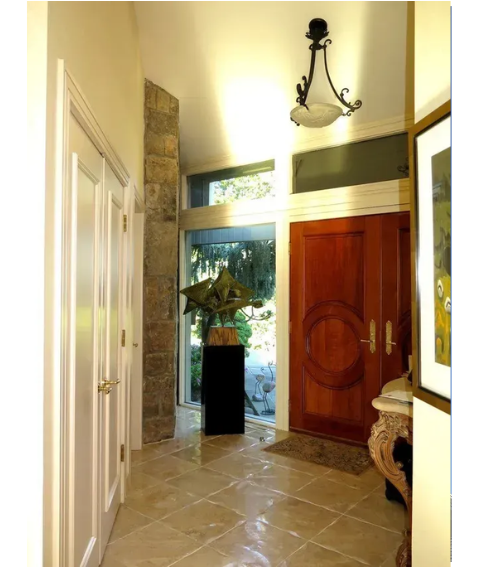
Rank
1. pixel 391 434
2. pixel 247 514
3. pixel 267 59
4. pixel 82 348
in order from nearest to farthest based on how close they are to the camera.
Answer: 1. pixel 82 348
2. pixel 391 434
3. pixel 247 514
4. pixel 267 59

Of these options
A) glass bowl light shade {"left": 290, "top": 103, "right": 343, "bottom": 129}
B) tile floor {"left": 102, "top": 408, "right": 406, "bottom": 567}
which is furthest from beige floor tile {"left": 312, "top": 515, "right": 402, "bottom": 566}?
glass bowl light shade {"left": 290, "top": 103, "right": 343, "bottom": 129}

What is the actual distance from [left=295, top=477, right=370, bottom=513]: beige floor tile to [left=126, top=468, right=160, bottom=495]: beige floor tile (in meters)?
0.99

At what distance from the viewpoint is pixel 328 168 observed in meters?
3.95

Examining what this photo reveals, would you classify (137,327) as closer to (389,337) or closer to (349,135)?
(389,337)

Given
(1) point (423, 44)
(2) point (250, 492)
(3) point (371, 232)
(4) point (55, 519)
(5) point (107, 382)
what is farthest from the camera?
(3) point (371, 232)

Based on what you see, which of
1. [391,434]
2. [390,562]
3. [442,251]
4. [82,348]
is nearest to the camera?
[442,251]

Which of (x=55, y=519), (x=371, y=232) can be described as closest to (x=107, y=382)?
(x=55, y=519)

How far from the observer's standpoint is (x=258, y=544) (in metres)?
2.31

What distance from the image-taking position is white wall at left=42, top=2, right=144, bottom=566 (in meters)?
1.26

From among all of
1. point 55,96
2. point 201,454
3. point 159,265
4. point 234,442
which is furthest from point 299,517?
point 55,96

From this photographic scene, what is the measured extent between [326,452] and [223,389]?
1.05m

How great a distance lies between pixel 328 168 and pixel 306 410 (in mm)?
2189

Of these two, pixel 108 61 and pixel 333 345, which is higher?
pixel 108 61
